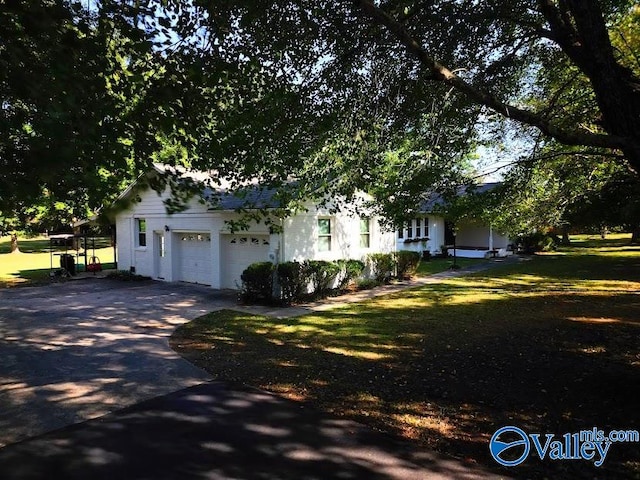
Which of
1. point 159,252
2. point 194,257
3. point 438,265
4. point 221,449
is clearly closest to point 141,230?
point 159,252

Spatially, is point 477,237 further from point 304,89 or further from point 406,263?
point 304,89

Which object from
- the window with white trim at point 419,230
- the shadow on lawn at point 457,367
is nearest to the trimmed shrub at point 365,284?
the shadow on lawn at point 457,367

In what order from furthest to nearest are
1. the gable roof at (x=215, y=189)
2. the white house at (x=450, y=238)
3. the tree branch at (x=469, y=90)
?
the white house at (x=450, y=238) < the tree branch at (x=469, y=90) < the gable roof at (x=215, y=189)

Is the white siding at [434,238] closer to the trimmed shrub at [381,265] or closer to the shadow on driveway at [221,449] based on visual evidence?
the trimmed shrub at [381,265]

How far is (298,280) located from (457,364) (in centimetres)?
709

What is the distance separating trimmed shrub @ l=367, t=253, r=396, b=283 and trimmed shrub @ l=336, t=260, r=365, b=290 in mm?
1448

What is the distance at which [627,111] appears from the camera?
4840 millimetres

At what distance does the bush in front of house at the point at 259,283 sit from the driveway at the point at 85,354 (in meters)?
0.81

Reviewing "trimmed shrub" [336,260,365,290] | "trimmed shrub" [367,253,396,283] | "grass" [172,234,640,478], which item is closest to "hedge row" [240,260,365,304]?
"trimmed shrub" [336,260,365,290]

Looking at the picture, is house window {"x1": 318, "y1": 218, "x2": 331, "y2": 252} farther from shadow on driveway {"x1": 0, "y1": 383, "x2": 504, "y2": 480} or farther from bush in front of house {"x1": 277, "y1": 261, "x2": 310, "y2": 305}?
shadow on driveway {"x1": 0, "y1": 383, "x2": 504, "y2": 480}

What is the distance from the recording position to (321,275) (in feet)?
47.3

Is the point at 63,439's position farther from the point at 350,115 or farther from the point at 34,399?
the point at 350,115

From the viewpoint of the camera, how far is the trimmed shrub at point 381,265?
17.6 metres

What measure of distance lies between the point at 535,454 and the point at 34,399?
6.38 meters
